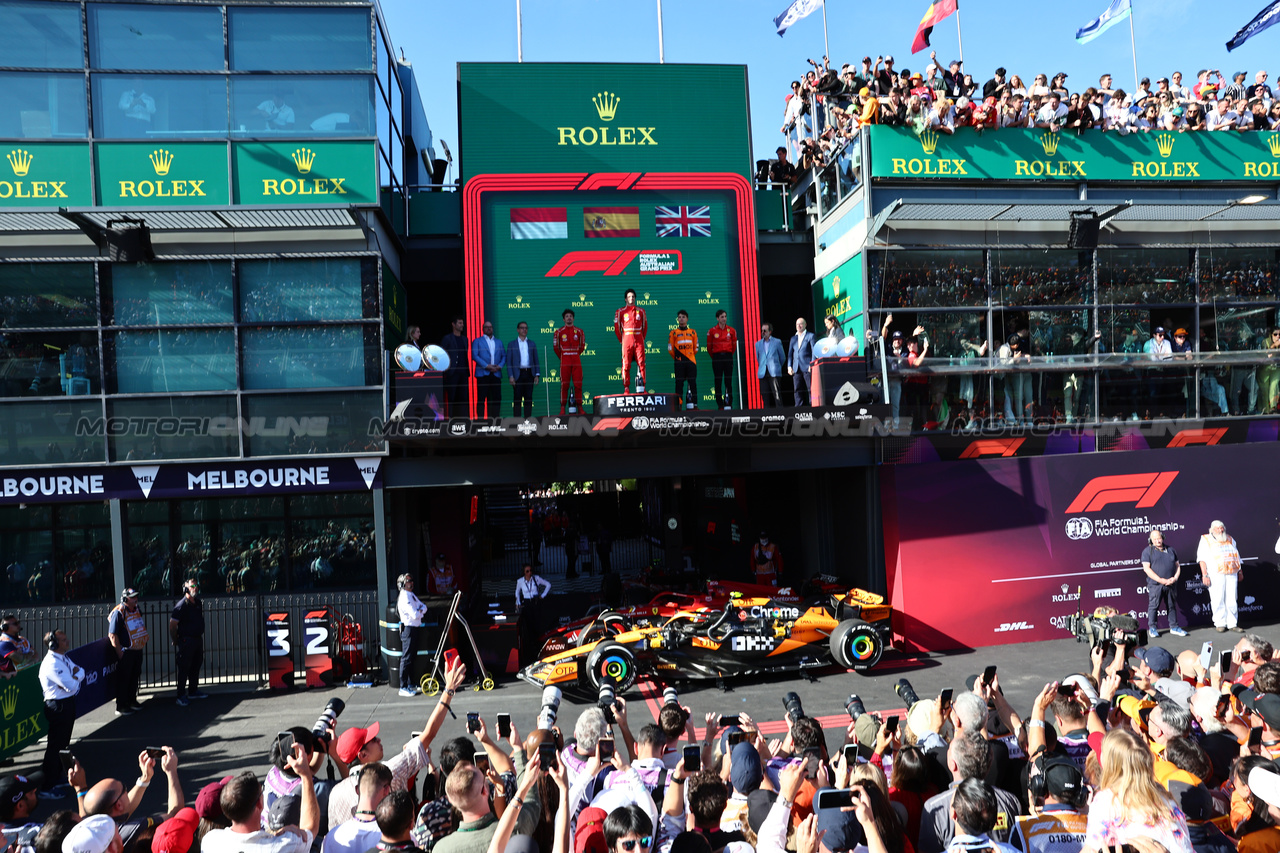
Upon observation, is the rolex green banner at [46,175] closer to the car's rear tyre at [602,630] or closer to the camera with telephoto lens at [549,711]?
the car's rear tyre at [602,630]

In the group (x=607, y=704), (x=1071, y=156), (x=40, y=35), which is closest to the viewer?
(x=607, y=704)

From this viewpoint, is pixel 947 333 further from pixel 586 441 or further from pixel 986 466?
pixel 586 441

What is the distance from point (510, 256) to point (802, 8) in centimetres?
884

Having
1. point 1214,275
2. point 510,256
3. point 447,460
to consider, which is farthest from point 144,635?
point 1214,275

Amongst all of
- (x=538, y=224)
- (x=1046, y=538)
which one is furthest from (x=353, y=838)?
(x=538, y=224)

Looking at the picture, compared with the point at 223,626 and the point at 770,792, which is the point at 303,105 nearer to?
the point at 223,626

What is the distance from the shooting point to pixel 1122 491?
601 inches

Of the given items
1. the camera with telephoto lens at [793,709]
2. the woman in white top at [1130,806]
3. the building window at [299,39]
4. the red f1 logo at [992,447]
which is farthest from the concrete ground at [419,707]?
the building window at [299,39]

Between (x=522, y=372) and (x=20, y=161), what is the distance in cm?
928

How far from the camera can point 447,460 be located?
1480cm

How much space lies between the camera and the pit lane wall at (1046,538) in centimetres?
1472

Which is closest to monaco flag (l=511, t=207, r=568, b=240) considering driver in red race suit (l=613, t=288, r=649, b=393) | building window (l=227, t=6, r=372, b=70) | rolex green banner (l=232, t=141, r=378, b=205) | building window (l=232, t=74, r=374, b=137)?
driver in red race suit (l=613, t=288, r=649, b=393)

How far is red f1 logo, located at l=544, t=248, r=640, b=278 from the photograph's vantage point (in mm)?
16812

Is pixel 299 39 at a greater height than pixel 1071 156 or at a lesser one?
greater
